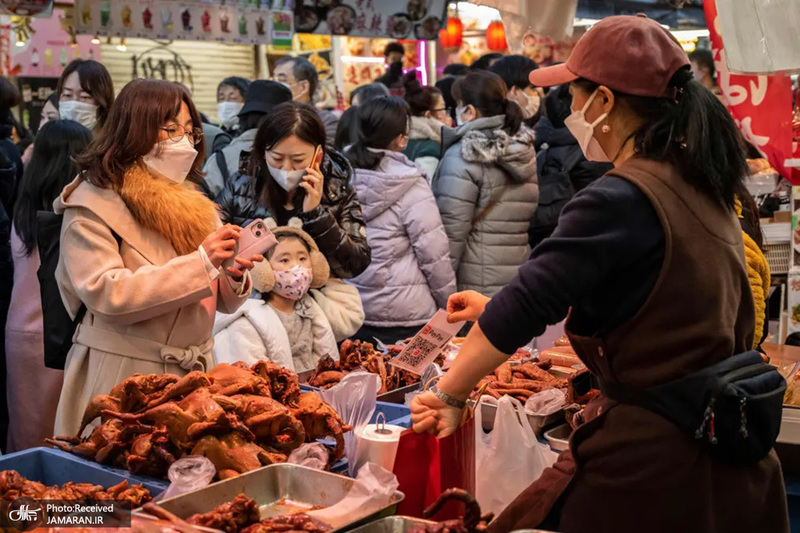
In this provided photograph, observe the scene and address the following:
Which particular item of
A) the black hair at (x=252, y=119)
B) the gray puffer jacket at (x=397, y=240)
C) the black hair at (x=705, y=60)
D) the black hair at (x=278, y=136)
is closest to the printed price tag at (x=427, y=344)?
the black hair at (x=278, y=136)

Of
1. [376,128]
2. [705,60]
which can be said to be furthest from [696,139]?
[705,60]

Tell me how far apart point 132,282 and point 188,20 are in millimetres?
5342

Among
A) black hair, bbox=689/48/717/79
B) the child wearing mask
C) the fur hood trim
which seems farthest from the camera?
black hair, bbox=689/48/717/79

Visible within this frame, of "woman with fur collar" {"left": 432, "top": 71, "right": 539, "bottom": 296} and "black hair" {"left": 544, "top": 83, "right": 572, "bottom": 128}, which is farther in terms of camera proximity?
"black hair" {"left": 544, "top": 83, "right": 572, "bottom": 128}

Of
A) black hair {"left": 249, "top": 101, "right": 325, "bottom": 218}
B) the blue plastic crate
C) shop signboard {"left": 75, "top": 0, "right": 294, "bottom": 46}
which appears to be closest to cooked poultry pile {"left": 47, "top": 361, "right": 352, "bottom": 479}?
the blue plastic crate

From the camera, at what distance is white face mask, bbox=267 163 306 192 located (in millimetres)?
4141

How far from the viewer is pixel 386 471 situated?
7.26 ft

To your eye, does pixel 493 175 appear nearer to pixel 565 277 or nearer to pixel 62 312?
pixel 62 312

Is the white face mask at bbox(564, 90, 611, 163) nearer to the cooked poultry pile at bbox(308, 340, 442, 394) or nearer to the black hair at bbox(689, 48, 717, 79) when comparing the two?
the cooked poultry pile at bbox(308, 340, 442, 394)

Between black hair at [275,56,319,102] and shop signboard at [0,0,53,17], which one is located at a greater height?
shop signboard at [0,0,53,17]

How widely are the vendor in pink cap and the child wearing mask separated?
1.71 metres

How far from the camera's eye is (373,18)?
888cm

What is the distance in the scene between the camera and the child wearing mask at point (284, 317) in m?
3.80

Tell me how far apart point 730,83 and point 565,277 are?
283 centimetres
